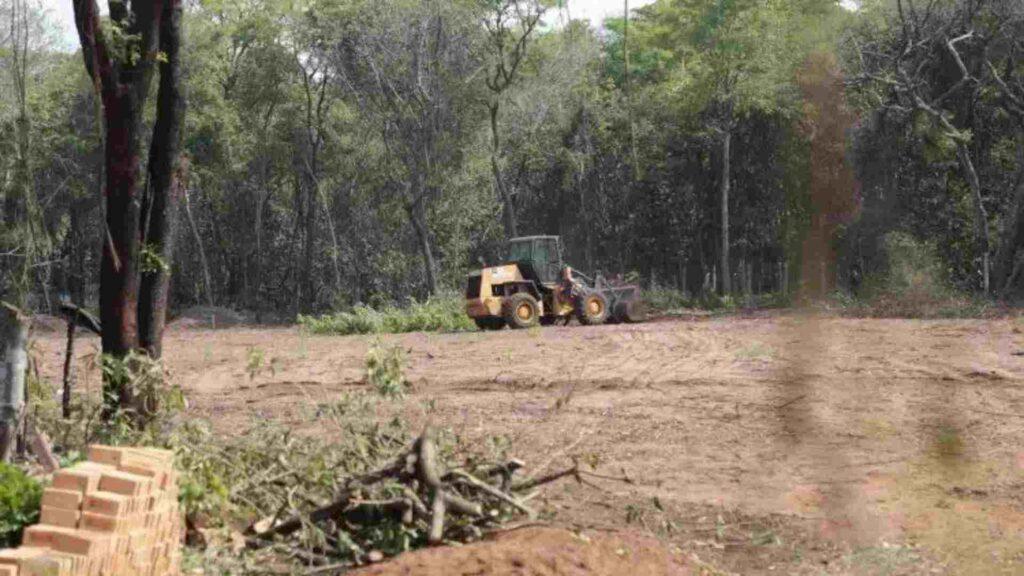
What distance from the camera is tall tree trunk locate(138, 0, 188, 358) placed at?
10.2 m

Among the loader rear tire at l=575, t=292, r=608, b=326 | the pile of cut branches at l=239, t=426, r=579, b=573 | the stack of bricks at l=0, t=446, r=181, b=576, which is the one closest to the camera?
the stack of bricks at l=0, t=446, r=181, b=576

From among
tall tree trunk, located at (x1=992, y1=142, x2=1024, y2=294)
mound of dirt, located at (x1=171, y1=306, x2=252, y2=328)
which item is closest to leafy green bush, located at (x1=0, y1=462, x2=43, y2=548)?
tall tree trunk, located at (x1=992, y1=142, x2=1024, y2=294)

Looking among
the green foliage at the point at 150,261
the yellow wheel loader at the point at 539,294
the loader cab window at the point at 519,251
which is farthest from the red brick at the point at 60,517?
the loader cab window at the point at 519,251

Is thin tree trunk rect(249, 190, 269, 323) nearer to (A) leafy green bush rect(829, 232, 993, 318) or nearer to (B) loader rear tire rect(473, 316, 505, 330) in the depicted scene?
(B) loader rear tire rect(473, 316, 505, 330)

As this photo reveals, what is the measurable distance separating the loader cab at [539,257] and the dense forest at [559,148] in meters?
5.28

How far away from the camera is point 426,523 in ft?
25.5

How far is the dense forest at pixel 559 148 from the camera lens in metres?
30.2

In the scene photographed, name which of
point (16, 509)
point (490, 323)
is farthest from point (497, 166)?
point (16, 509)

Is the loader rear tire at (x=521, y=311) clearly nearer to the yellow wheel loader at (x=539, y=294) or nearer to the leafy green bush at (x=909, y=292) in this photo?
the yellow wheel loader at (x=539, y=294)

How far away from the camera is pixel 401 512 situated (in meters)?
7.82

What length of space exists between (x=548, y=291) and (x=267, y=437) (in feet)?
58.4

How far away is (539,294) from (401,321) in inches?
133

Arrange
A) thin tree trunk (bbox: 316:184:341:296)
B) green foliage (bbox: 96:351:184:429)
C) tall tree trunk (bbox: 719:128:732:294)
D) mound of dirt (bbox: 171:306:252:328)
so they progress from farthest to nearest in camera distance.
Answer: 1. thin tree trunk (bbox: 316:184:341:296)
2. mound of dirt (bbox: 171:306:252:328)
3. tall tree trunk (bbox: 719:128:732:294)
4. green foliage (bbox: 96:351:184:429)

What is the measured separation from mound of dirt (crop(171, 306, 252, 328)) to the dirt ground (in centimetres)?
1037
